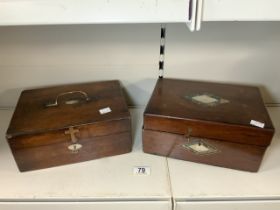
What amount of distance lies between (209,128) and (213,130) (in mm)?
12

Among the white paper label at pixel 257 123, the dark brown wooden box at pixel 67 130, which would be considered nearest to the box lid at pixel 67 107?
the dark brown wooden box at pixel 67 130

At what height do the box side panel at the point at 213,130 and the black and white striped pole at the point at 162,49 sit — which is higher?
the black and white striped pole at the point at 162,49

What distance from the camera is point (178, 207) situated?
71 centimetres

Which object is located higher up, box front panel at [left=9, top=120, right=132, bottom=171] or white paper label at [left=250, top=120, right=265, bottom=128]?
white paper label at [left=250, top=120, right=265, bottom=128]

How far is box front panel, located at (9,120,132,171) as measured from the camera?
737mm

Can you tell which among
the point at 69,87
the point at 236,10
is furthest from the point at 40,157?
the point at 236,10

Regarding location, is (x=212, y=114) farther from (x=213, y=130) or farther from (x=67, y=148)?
(x=67, y=148)

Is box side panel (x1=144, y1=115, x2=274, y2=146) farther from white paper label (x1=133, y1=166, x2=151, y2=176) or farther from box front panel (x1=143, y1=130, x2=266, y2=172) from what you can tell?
white paper label (x1=133, y1=166, x2=151, y2=176)

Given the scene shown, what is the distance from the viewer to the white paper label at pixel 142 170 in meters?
0.78

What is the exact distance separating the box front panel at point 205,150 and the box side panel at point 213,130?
0.06 feet

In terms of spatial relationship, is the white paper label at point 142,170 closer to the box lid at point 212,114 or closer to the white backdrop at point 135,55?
the box lid at point 212,114

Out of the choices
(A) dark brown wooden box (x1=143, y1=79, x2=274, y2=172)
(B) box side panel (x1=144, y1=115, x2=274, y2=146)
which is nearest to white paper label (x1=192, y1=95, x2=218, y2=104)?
(A) dark brown wooden box (x1=143, y1=79, x2=274, y2=172)

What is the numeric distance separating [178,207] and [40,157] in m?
0.41

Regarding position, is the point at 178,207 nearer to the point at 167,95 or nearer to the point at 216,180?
the point at 216,180
